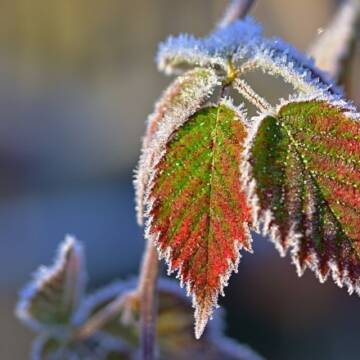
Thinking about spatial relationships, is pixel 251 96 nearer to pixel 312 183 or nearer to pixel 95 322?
pixel 312 183

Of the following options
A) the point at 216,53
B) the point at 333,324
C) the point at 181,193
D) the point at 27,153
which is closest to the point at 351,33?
the point at 216,53

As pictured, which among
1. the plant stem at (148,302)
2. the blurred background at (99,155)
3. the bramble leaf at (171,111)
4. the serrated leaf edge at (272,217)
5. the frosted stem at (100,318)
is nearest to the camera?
the serrated leaf edge at (272,217)

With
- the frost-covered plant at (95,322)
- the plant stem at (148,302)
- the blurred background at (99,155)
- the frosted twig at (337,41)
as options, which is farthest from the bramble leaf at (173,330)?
the blurred background at (99,155)

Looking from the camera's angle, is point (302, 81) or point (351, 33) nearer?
point (302, 81)

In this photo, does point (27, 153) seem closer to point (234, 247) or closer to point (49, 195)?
point (49, 195)

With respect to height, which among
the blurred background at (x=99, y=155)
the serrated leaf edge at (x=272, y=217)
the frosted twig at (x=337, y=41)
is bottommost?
the serrated leaf edge at (x=272, y=217)

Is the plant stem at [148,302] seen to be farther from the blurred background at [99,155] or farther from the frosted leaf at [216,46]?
the blurred background at [99,155]

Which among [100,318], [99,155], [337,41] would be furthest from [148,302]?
[99,155]
